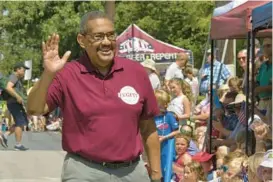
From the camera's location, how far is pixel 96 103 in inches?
189

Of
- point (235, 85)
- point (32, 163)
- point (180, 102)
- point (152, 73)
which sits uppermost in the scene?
point (152, 73)

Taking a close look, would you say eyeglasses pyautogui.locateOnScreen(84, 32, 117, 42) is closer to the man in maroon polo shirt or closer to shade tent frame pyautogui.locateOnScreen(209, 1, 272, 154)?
the man in maroon polo shirt

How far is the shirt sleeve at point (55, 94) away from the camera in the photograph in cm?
484

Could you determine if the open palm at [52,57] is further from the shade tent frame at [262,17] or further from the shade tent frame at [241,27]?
the shade tent frame at [241,27]

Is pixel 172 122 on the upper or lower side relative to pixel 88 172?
lower

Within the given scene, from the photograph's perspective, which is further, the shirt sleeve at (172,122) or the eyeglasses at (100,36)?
Answer: the shirt sleeve at (172,122)

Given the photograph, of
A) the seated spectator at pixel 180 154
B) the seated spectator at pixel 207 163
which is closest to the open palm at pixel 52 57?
the seated spectator at pixel 207 163

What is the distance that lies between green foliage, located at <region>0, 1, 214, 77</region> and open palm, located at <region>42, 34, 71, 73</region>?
30.4 metres

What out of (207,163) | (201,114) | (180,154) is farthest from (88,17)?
(201,114)

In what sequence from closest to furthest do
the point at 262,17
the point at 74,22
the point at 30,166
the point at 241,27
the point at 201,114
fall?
the point at 262,17 → the point at 241,27 → the point at 30,166 → the point at 201,114 → the point at 74,22

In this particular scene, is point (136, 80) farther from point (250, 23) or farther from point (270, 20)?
point (250, 23)

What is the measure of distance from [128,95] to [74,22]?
3271cm

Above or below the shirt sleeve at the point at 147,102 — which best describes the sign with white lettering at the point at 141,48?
above

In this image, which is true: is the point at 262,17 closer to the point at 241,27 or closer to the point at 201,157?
the point at 241,27
